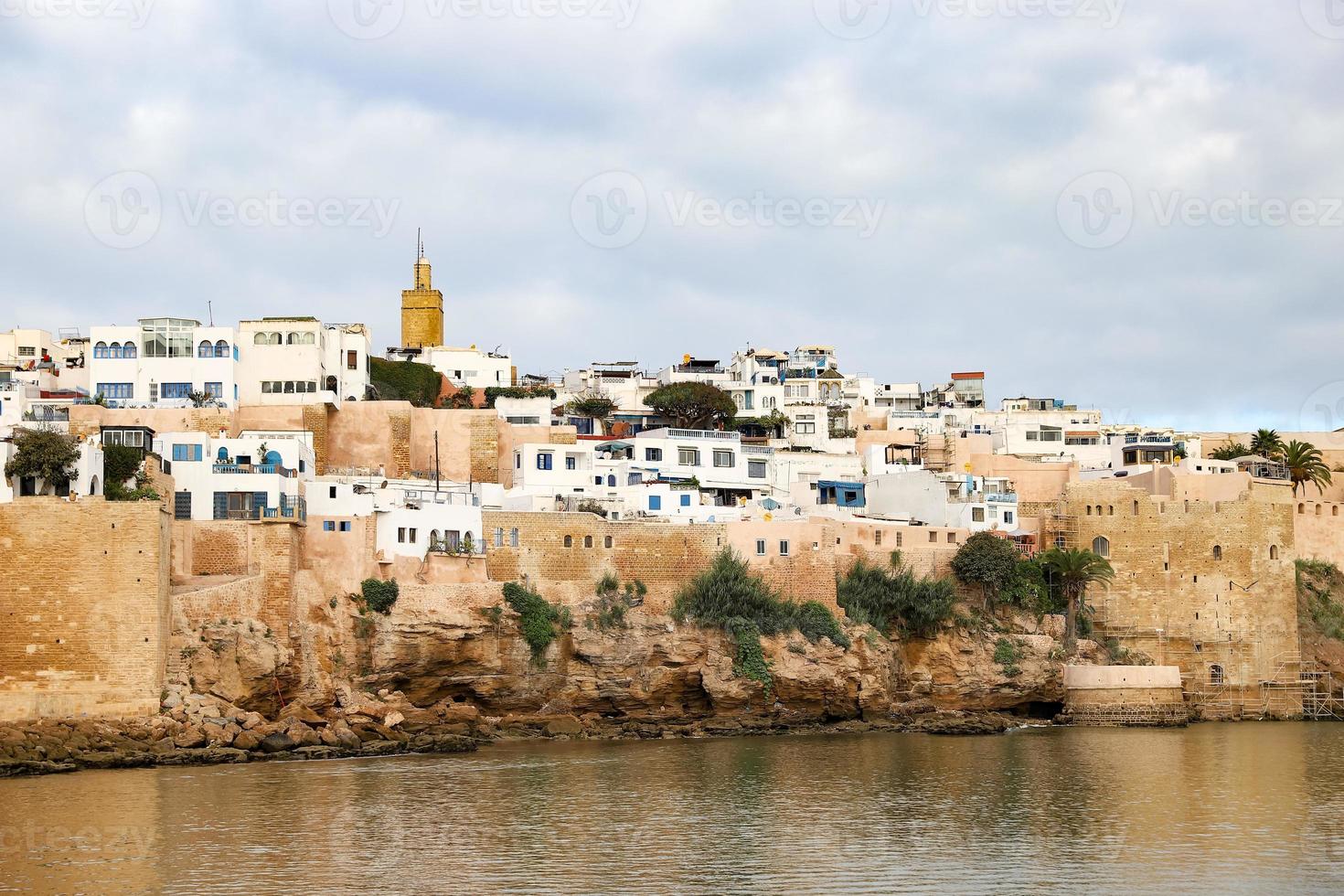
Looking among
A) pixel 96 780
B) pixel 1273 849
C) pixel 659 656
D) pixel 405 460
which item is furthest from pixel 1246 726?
pixel 96 780

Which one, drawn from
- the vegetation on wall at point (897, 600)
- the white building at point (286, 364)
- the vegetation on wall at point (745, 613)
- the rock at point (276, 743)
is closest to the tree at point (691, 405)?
the white building at point (286, 364)

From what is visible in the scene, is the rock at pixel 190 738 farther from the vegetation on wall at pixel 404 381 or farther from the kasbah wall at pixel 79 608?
the vegetation on wall at pixel 404 381

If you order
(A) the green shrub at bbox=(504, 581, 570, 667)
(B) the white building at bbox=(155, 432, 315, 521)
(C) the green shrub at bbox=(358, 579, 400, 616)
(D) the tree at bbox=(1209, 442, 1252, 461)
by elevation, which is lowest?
(A) the green shrub at bbox=(504, 581, 570, 667)

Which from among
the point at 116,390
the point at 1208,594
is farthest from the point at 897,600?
the point at 116,390

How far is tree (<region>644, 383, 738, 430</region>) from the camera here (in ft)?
225

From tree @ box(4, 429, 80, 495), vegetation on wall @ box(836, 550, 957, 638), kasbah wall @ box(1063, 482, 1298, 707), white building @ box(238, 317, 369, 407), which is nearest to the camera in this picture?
tree @ box(4, 429, 80, 495)

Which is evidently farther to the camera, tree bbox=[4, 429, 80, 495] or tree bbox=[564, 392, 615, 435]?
tree bbox=[564, 392, 615, 435]

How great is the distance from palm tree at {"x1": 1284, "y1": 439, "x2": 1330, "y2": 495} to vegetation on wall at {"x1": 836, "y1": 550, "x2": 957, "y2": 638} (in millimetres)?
16340

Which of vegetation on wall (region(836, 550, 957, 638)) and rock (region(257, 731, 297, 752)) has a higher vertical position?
vegetation on wall (region(836, 550, 957, 638))

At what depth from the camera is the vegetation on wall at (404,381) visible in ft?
208

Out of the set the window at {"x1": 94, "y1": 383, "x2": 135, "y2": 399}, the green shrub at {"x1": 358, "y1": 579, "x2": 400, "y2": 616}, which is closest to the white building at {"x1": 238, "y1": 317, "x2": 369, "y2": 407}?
the window at {"x1": 94, "y1": 383, "x2": 135, "y2": 399}

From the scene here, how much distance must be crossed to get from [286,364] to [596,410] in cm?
1500

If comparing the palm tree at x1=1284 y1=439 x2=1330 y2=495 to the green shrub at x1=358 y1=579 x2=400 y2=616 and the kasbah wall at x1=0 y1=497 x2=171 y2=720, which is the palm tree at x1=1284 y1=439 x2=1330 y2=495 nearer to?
the green shrub at x1=358 y1=579 x2=400 y2=616

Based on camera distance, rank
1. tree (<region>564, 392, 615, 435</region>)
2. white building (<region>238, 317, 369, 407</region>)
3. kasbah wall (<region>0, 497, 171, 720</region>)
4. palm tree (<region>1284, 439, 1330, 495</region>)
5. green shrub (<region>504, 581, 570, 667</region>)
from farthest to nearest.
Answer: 1. tree (<region>564, 392, 615, 435</region>)
2. palm tree (<region>1284, 439, 1330, 495</region>)
3. white building (<region>238, 317, 369, 407</region>)
4. green shrub (<region>504, 581, 570, 667</region>)
5. kasbah wall (<region>0, 497, 171, 720</region>)
